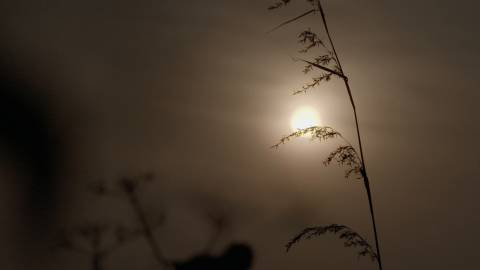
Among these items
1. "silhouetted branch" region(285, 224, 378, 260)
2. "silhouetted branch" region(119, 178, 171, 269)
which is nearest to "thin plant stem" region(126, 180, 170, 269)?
A: "silhouetted branch" region(119, 178, 171, 269)

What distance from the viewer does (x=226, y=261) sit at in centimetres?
160

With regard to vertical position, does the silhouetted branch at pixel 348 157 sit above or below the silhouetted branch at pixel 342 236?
above

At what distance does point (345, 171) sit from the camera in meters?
1.69

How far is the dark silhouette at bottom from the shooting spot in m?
1.57

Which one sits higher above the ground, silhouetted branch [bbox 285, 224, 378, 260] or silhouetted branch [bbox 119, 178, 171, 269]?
silhouetted branch [bbox 119, 178, 171, 269]

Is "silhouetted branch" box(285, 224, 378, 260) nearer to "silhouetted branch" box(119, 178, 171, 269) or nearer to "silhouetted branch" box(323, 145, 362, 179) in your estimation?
"silhouetted branch" box(323, 145, 362, 179)

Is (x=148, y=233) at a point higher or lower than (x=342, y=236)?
higher

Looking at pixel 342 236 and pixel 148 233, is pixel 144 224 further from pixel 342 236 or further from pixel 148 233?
pixel 342 236

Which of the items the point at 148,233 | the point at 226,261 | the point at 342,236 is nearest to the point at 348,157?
the point at 342,236

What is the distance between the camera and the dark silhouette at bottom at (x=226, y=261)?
1.57 m

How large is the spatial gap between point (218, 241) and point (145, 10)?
89cm

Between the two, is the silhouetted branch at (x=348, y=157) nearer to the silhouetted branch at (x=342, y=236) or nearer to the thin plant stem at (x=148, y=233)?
the silhouetted branch at (x=342, y=236)

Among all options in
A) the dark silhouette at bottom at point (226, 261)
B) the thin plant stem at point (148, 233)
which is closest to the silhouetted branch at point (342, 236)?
the dark silhouette at bottom at point (226, 261)

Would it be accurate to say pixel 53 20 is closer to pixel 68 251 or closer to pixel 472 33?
pixel 68 251
